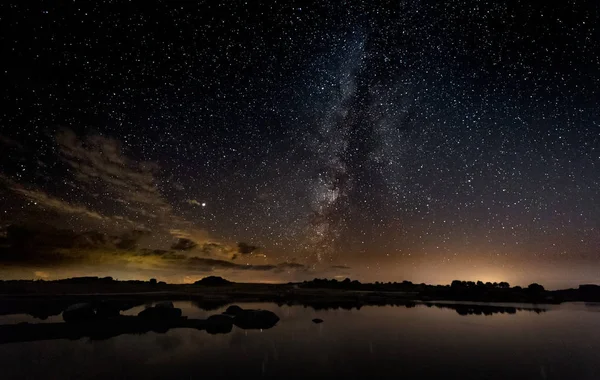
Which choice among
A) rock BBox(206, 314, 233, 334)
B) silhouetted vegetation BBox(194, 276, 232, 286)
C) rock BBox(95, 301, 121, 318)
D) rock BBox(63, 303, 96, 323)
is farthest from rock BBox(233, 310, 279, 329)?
silhouetted vegetation BBox(194, 276, 232, 286)

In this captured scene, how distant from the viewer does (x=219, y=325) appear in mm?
32500

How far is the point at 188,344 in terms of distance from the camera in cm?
2534

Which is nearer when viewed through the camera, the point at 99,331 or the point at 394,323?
the point at 99,331

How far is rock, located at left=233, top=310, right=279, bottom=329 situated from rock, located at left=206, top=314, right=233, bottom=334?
3.65 ft

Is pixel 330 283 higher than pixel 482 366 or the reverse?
higher

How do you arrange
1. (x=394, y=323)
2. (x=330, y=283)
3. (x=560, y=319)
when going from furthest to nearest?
(x=330, y=283)
(x=560, y=319)
(x=394, y=323)

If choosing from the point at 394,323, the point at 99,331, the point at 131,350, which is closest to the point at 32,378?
the point at 131,350

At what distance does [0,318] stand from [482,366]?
155 ft

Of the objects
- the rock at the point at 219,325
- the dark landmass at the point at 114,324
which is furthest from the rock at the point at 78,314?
the rock at the point at 219,325

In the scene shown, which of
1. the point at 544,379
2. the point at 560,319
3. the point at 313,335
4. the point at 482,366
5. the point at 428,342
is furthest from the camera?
the point at 560,319

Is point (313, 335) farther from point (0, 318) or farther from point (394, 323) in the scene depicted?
point (0, 318)

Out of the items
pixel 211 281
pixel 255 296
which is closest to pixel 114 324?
pixel 255 296

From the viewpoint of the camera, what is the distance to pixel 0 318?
35812 mm

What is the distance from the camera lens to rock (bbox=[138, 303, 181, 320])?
35000mm
